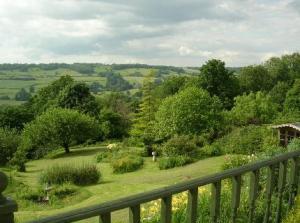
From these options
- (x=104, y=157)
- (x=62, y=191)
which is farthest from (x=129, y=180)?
(x=104, y=157)

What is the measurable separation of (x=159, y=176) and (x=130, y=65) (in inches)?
6079

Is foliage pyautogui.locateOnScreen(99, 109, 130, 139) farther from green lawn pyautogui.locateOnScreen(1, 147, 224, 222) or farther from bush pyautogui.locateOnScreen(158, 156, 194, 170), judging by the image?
bush pyautogui.locateOnScreen(158, 156, 194, 170)

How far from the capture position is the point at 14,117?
2101 inches

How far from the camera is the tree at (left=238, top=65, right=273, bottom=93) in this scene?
203ft

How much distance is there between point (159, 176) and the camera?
23.0 m

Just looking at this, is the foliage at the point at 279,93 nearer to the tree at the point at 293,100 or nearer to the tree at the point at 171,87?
the tree at the point at 293,100

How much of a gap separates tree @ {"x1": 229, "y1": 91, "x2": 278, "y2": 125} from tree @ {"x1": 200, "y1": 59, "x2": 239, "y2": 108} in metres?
4.81

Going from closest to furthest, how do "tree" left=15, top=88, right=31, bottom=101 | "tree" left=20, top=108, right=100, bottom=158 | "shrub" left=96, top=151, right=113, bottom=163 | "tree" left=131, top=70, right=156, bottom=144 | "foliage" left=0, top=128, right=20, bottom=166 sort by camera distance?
"shrub" left=96, top=151, right=113, bottom=163, "foliage" left=0, top=128, right=20, bottom=166, "tree" left=20, top=108, right=100, bottom=158, "tree" left=131, top=70, right=156, bottom=144, "tree" left=15, top=88, right=31, bottom=101

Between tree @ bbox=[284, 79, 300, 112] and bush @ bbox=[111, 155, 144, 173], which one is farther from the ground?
tree @ bbox=[284, 79, 300, 112]

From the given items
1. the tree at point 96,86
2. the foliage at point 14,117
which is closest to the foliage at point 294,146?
the foliage at point 14,117

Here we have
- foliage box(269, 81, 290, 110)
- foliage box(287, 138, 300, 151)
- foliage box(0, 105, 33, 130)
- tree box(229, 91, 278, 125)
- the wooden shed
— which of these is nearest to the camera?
foliage box(287, 138, 300, 151)

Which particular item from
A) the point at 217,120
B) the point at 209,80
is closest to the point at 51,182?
the point at 217,120

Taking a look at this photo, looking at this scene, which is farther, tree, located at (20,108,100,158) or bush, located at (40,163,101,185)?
tree, located at (20,108,100,158)

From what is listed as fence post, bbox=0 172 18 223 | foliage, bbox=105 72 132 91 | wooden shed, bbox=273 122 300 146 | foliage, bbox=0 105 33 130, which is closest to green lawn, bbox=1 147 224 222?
wooden shed, bbox=273 122 300 146
